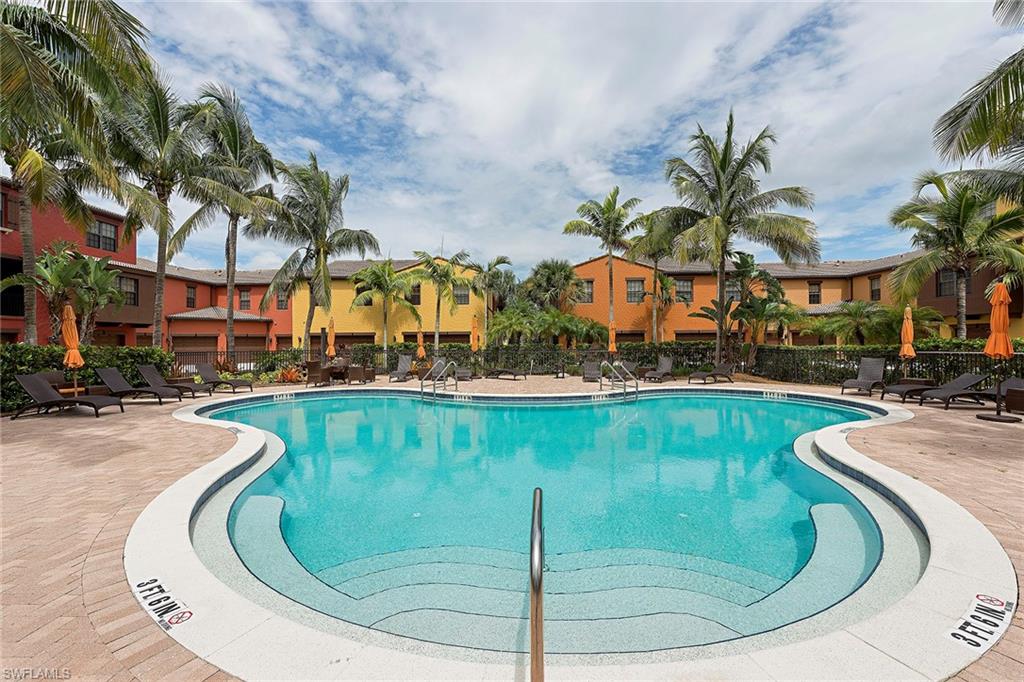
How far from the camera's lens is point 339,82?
13.5 meters

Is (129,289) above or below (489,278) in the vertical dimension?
below

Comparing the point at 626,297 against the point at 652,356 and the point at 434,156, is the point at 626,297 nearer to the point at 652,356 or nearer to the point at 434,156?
the point at 652,356

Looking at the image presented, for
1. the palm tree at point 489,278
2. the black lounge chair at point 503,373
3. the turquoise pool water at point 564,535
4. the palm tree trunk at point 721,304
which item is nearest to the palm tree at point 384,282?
the palm tree at point 489,278

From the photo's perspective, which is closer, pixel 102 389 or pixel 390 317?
pixel 102 389

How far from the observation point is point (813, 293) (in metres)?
31.5

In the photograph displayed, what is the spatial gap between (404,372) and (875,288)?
103ft

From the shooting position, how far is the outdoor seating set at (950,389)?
32.4 feet

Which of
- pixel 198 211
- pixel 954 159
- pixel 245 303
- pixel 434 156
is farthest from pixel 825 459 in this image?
pixel 245 303

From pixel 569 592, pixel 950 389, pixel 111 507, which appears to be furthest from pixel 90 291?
pixel 950 389

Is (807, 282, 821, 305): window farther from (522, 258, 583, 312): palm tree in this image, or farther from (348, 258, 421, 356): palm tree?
(348, 258, 421, 356): palm tree

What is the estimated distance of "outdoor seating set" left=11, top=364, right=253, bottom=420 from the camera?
10.0m

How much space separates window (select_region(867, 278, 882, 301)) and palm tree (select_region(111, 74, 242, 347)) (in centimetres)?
3781

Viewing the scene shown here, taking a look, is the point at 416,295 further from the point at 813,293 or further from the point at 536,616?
the point at 536,616

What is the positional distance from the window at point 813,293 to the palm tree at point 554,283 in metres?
16.6
